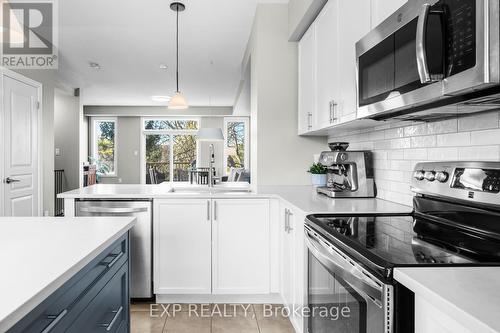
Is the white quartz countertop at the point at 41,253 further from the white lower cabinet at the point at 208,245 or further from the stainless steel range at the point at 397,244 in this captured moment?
the white lower cabinet at the point at 208,245

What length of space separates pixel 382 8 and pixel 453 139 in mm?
655

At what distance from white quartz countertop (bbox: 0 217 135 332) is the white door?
284 centimetres

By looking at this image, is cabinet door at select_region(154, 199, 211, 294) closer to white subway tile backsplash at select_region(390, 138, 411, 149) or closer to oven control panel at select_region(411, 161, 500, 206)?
white subway tile backsplash at select_region(390, 138, 411, 149)

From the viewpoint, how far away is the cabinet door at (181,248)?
9.03 ft

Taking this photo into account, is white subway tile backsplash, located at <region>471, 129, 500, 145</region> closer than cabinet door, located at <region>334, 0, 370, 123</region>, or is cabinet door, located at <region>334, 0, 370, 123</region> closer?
white subway tile backsplash, located at <region>471, 129, 500, 145</region>

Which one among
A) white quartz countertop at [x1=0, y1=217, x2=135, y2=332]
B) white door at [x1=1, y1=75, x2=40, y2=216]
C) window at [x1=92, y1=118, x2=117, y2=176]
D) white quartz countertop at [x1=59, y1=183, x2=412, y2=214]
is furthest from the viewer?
window at [x1=92, y1=118, x2=117, y2=176]

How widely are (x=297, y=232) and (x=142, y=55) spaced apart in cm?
392

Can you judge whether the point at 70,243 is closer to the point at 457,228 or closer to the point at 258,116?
the point at 457,228

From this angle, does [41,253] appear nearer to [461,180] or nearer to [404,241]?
[404,241]

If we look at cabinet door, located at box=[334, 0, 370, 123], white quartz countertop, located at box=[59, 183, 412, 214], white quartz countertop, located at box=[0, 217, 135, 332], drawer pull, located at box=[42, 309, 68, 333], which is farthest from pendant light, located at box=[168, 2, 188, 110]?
drawer pull, located at box=[42, 309, 68, 333]

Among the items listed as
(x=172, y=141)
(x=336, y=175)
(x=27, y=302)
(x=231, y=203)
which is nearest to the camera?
(x=27, y=302)

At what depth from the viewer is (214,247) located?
2756 millimetres

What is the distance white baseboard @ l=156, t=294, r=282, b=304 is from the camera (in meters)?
2.81

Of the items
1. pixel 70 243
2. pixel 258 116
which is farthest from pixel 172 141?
pixel 70 243
